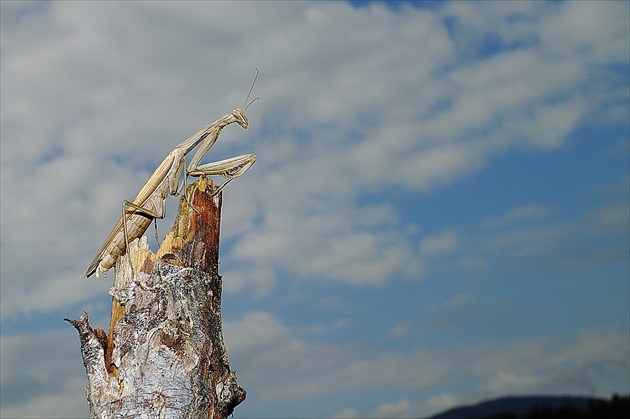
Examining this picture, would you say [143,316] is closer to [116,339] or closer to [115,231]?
[116,339]

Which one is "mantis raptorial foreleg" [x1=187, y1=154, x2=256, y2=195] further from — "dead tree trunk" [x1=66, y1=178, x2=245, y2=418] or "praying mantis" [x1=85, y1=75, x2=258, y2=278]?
"dead tree trunk" [x1=66, y1=178, x2=245, y2=418]

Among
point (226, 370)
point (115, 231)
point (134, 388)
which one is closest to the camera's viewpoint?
point (134, 388)

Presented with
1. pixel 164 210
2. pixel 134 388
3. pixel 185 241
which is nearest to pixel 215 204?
pixel 185 241

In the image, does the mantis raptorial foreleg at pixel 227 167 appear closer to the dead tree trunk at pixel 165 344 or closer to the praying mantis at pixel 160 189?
the praying mantis at pixel 160 189

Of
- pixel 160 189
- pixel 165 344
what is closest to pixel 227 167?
pixel 160 189

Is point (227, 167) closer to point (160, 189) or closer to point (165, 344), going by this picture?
point (160, 189)
